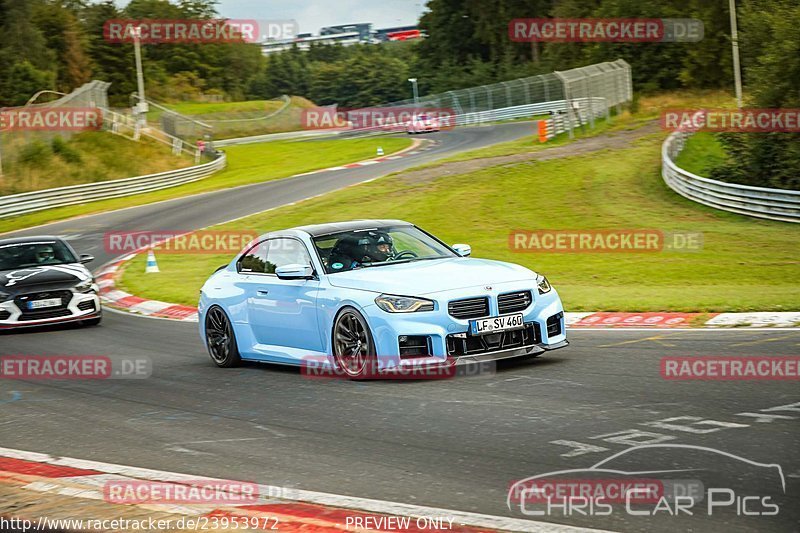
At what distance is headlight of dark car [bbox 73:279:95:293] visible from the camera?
17.0 metres

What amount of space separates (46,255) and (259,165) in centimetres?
3924

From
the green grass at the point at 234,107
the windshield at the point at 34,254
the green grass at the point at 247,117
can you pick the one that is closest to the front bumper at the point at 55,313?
the windshield at the point at 34,254

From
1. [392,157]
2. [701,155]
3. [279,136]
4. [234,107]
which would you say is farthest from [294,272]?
[234,107]

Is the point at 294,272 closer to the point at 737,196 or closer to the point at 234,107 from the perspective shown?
the point at 737,196

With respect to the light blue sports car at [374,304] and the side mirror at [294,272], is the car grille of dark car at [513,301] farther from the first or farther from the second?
the side mirror at [294,272]

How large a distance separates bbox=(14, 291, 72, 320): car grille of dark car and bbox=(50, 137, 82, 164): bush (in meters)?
31.3

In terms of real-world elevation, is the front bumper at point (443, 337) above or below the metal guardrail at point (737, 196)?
above

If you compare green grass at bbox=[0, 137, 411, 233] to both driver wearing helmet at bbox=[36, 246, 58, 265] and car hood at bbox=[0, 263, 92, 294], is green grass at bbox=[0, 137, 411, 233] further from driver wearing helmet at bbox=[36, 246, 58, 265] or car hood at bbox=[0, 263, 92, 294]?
car hood at bbox=[0, 263, 92, 294]

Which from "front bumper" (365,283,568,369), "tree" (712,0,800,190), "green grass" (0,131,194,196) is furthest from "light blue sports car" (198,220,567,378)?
"green grass" (0,131,194,196)

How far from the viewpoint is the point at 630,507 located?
5.38 meters

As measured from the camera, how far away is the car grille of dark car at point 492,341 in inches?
378

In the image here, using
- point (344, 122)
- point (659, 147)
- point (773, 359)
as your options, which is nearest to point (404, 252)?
point (773, 359)

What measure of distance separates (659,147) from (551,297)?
31.2 metres

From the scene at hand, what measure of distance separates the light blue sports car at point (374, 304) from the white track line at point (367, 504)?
314cm
